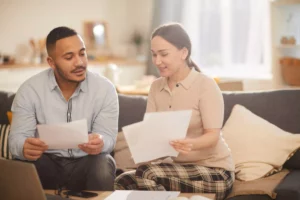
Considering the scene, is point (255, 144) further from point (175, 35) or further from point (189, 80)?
point (175, 35)

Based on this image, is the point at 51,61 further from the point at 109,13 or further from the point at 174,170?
the point at 109,13

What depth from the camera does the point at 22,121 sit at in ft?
8.01

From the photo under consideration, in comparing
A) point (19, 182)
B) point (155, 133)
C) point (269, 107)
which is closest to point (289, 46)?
point (269, 107)

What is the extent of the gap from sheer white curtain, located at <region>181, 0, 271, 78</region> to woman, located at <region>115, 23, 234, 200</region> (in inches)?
119

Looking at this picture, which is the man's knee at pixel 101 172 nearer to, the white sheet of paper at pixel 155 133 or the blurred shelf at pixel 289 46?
the white sheet of paper at pixel 155 133

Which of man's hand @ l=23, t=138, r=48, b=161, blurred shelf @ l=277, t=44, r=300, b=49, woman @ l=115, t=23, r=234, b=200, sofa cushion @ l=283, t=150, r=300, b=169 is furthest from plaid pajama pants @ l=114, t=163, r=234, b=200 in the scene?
blurred shelf @ l=277, t=44, r=300, b=49

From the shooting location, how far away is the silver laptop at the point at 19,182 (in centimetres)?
168

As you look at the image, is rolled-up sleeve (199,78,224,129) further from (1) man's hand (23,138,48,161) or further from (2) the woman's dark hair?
(1) man's hand (23,138,48,161)

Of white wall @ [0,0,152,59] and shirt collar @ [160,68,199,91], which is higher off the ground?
white wall @ [0,0,152,59]

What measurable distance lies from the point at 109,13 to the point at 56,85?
12.4 ft

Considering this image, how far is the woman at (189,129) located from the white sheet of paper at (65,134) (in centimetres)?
30

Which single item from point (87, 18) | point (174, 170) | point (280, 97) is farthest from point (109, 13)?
point (174, 170)

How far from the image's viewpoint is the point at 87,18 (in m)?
5.92

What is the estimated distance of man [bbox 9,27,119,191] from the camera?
235 cm
